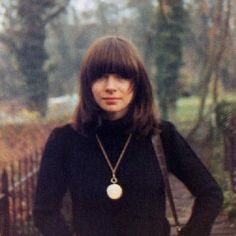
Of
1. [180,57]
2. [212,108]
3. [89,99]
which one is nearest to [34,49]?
[180,57]

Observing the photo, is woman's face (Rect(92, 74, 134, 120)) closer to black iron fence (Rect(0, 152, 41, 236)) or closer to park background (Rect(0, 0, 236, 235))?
park background (Rect(0, 0, 236, 235))

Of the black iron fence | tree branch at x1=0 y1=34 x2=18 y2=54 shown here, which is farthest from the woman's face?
tree branch at x1=0 y1=34 x2=18 y2=54

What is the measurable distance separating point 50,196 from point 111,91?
45 centimetres

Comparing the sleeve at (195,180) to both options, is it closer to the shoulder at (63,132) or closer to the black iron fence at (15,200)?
the shoulder at (63,132)

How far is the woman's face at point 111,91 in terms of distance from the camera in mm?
2182

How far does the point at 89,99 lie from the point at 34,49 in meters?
20.5

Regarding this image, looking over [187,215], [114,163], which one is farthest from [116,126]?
[187,215]

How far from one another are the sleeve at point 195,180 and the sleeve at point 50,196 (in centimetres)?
42

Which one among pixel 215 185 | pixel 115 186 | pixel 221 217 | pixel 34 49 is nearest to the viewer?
pixel 115 186

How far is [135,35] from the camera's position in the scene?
36.6m

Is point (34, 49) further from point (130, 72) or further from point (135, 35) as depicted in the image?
point (130, 72)

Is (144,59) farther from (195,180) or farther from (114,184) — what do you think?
(114,184)

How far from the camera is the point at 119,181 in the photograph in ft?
7.11

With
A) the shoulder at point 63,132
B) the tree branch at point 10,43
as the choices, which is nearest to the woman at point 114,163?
the shoulder at point 63,132
